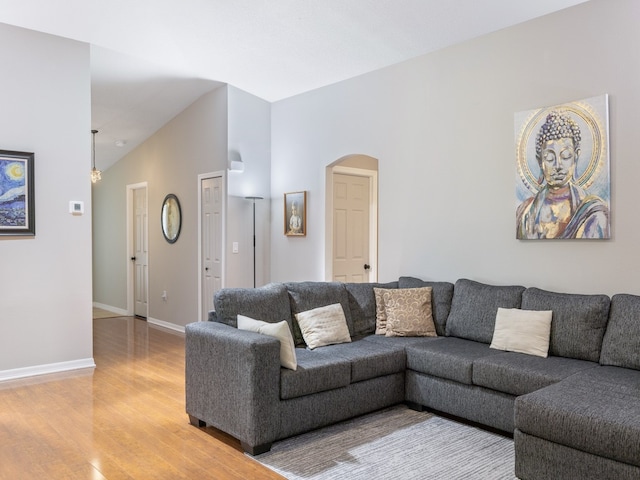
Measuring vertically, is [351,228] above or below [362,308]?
above

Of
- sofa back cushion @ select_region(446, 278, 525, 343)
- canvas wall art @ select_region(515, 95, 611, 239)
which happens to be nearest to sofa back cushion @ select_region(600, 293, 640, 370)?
canvas wall art @ select_region(515, 95, 611, 239)

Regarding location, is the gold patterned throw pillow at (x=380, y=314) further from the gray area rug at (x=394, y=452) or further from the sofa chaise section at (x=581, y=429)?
the sofa chaise section at (x=581, y=429)

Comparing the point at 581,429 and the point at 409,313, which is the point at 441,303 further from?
the point at 581,429

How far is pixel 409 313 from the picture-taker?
414 centimetres

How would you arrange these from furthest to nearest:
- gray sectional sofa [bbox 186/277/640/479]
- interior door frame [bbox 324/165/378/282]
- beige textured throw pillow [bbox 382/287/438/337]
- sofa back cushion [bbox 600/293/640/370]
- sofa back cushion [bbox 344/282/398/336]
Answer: interior door frame [bbox 324/165/378/282] → sofa back cushion [bbox 344/282/398/336] → beige textured throw pillow [bbox 382/287/438/337] → sofa back cushion [bbox 600/293/640/370] → gray sectional sofa [bbox 186/277/640/479]

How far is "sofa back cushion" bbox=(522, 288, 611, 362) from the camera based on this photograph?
3266 millimetres

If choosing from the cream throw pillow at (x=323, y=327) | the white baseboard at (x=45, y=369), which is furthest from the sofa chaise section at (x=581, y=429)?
the white baseboard at (x=45, y=369)

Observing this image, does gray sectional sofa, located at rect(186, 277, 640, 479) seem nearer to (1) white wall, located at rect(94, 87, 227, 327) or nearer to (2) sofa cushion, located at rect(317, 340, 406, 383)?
(2) sofa cushion, located at rect(317, 340, 406, 383)

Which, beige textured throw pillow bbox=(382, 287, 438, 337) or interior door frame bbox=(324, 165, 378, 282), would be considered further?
interior door frame bbox=(324, 165, 378, 282)

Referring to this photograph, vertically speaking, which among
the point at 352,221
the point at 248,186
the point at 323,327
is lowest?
the point at 323,327

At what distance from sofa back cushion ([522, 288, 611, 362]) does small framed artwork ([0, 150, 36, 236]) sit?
4287 millimetres

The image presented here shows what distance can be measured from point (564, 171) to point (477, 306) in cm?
115

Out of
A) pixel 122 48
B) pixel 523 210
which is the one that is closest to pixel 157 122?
pixel 122 48

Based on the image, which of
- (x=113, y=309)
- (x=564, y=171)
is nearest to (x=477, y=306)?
(x=564, y=171)
